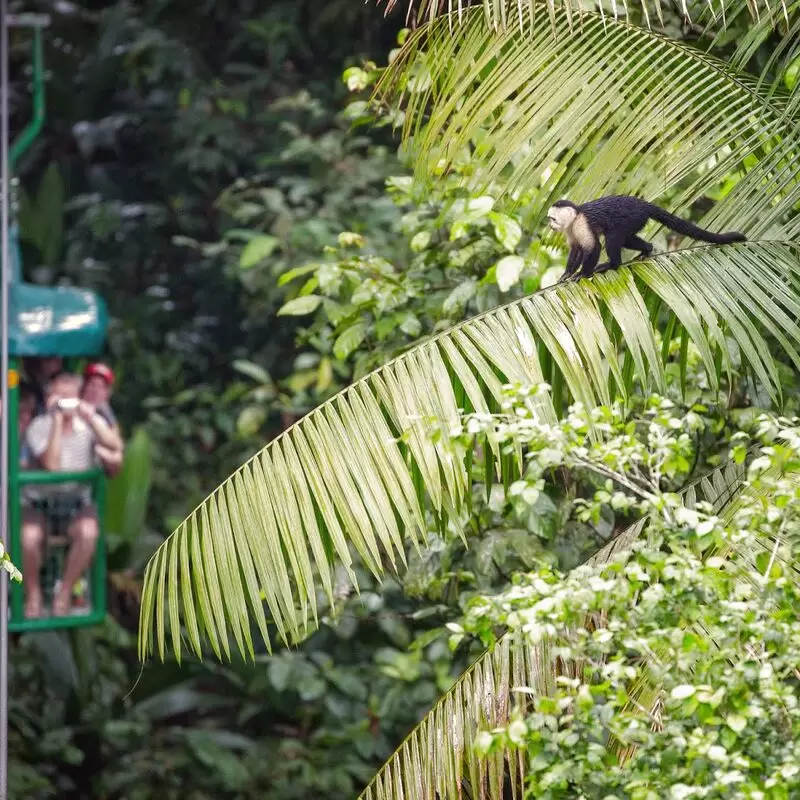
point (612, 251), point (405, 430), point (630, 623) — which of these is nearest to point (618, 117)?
point (612, 251)

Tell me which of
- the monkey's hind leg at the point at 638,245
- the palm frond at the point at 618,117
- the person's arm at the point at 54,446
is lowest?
the person's arm at the point at 54,446

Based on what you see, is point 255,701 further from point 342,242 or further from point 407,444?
point 407,444

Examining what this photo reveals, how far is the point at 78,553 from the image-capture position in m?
5.34

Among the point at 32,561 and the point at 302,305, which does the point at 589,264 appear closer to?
the point at 302,305

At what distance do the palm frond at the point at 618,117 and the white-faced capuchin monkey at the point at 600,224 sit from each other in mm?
260

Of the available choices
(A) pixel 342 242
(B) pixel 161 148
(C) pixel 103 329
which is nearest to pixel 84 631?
(C) pixel 103 329

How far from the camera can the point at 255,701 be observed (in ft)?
22.3

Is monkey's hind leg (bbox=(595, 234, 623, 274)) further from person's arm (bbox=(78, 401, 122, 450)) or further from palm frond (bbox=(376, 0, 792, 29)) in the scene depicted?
person's arm (bbox=(78, 401, 122, 450))

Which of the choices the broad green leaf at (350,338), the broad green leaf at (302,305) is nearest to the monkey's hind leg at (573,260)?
the broad green leaf at (350,338)

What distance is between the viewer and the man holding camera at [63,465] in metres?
5.25

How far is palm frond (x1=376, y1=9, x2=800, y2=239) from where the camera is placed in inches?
107

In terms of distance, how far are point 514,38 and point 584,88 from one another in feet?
0.84

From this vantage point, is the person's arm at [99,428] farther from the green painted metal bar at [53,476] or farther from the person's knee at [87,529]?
the person's knee at [87,529]

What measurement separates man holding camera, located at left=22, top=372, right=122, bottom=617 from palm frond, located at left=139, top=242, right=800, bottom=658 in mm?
2897
